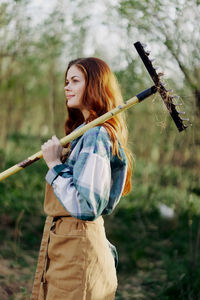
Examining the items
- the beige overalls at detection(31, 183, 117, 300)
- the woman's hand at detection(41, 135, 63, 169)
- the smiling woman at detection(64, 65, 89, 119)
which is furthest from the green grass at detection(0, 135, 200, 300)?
the smiling woman at detection(64, 65, 89, 119)

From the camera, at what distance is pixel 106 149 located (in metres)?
1.56

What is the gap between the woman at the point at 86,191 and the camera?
1500 millimetres

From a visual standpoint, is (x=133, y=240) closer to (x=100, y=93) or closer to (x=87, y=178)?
(x=100, y=93)

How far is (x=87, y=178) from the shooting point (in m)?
1.47

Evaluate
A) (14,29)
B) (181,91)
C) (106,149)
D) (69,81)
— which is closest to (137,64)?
(181,91)

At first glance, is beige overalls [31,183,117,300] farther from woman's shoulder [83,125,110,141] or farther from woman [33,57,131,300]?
woman's shoulder [83,125,110,141]

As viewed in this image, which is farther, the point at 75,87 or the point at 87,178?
the point at 75,87

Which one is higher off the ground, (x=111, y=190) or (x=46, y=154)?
(x=46, y=154)

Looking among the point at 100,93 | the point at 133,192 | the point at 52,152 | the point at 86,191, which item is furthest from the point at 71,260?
the point at 133,192

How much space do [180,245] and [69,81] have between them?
4.13 metres

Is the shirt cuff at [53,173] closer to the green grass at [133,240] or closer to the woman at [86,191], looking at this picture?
the woman at [86,191]

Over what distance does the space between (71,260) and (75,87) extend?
85 cm

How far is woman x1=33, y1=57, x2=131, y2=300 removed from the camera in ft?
4.92

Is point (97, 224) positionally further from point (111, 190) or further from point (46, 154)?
point (46, 154)
